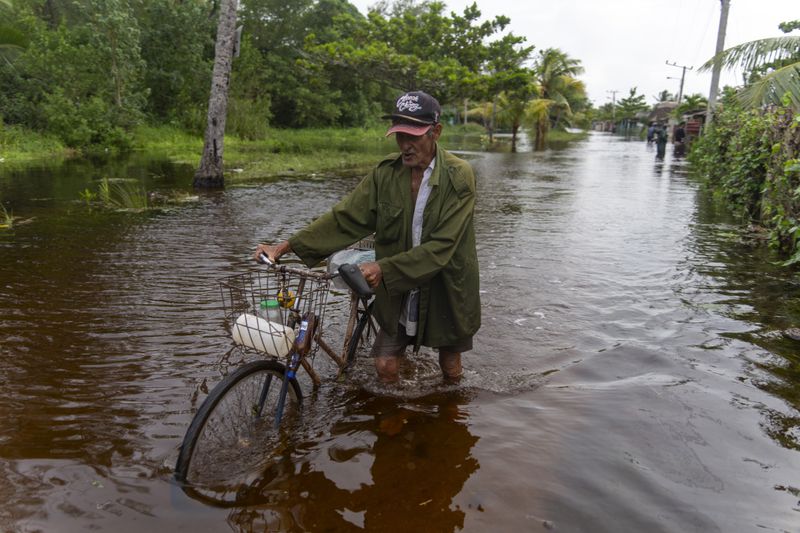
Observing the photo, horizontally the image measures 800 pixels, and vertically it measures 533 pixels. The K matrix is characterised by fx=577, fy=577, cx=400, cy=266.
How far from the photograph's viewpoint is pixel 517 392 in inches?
178

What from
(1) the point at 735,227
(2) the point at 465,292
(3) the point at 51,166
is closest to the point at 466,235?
(2) the point at 465,292

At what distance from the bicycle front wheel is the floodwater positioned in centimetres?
14

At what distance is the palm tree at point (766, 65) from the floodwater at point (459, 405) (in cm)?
403

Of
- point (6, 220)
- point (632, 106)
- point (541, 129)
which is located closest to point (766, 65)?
point (6, 220)

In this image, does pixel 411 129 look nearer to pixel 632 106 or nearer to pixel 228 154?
pixel 228 154

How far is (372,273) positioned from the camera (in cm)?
314

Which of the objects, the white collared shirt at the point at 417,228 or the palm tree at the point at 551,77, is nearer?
the white collared shirt at the point at 417,228

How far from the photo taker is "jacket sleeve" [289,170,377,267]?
11.9 ft

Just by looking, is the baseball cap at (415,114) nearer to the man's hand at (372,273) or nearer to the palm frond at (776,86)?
the man's hand at (372,273)

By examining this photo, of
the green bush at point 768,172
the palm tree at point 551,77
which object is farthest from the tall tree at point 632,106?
the green bush at point 768,172

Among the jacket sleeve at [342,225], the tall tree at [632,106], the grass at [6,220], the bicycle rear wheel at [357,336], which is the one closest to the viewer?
the jacket sleeve at [342,225]

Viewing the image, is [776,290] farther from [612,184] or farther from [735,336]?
[612,184]

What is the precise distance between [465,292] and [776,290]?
208 inches

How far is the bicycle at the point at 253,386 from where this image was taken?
2.99 m
